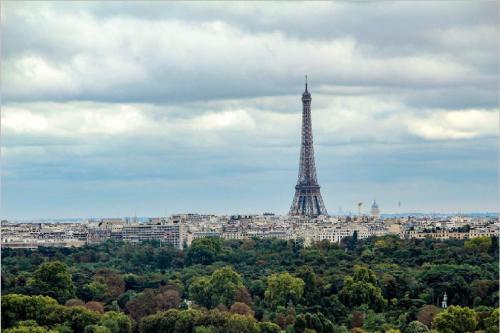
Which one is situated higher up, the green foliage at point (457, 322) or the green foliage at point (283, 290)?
the green foliage at point (283, 290)

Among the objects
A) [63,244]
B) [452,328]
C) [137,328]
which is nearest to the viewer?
[452,328]

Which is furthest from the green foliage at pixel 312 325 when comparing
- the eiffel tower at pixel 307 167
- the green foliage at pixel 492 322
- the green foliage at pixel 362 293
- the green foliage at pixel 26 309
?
the eiffel tower at pixel 307 167

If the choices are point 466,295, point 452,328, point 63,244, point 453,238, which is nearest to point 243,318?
point 452,328

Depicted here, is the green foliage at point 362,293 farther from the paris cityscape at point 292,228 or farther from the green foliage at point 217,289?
the paris cityscape at point 292,228

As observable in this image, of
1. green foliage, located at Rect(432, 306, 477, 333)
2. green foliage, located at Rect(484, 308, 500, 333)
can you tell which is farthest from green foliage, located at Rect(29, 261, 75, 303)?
green foliage, located at Rect(484, 308, 500, 333)

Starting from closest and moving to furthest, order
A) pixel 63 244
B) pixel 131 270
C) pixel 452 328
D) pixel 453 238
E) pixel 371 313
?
pixel 452 328, pixel 371 313, pixel 131 270, pixel 453 238, pixel 63 244

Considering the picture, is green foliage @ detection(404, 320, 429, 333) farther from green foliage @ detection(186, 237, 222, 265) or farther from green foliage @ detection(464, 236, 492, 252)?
green foliage @ detection(186, 237, 222, 265)

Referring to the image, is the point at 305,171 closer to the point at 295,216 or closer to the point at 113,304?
the point at 295,216
